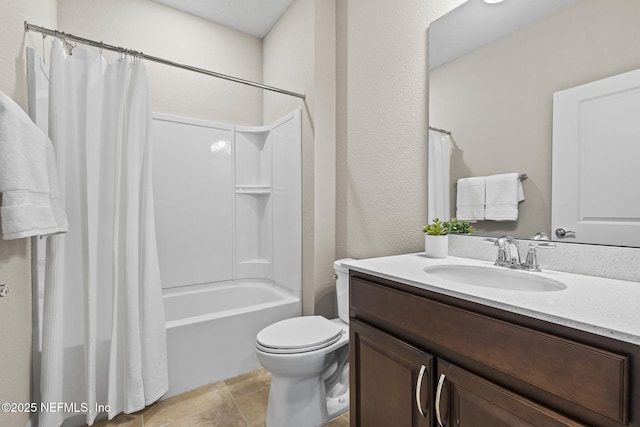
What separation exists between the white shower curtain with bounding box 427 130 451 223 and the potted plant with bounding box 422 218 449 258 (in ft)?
0.34

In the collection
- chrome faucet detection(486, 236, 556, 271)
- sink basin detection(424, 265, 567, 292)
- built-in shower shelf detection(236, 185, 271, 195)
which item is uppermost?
built-in shower shelf detection(236, 185, 271, 195)

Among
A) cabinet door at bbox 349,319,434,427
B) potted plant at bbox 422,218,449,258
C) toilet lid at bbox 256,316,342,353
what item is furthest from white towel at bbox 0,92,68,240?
potted plant at bbox 422,218,449,258

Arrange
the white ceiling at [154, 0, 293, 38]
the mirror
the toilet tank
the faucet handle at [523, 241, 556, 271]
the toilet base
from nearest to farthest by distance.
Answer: the mirror
the faucet handle at [523, 241, 556, 271]
the toilet base
the toilet tank
the white ceiling at [154, 0, 293, 38]

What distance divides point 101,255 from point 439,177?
1821 millimetres

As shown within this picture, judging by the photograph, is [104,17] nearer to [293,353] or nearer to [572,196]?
[293,353]

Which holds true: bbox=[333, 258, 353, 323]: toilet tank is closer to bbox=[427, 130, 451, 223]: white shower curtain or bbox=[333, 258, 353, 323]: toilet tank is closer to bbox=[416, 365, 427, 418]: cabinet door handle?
bbox=[427, 130, 451, 223]: white shower curtain

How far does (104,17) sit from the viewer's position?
2.23m

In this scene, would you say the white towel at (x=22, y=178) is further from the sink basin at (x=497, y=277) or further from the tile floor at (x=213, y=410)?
the sink basin at (x=497, y=277)

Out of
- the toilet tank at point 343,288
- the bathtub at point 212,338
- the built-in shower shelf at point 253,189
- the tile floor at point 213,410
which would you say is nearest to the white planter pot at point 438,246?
the toilet tank at point 343,288

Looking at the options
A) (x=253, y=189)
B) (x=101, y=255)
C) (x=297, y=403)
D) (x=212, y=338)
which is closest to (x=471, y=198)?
(x=297, y=403)

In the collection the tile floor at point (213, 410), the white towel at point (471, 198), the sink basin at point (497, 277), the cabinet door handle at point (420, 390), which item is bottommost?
the tile floor at point (213, 410)

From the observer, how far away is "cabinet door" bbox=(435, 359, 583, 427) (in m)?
0.67

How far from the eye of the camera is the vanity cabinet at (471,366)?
595 millimetres

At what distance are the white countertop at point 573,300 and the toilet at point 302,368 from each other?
0.62 meters
